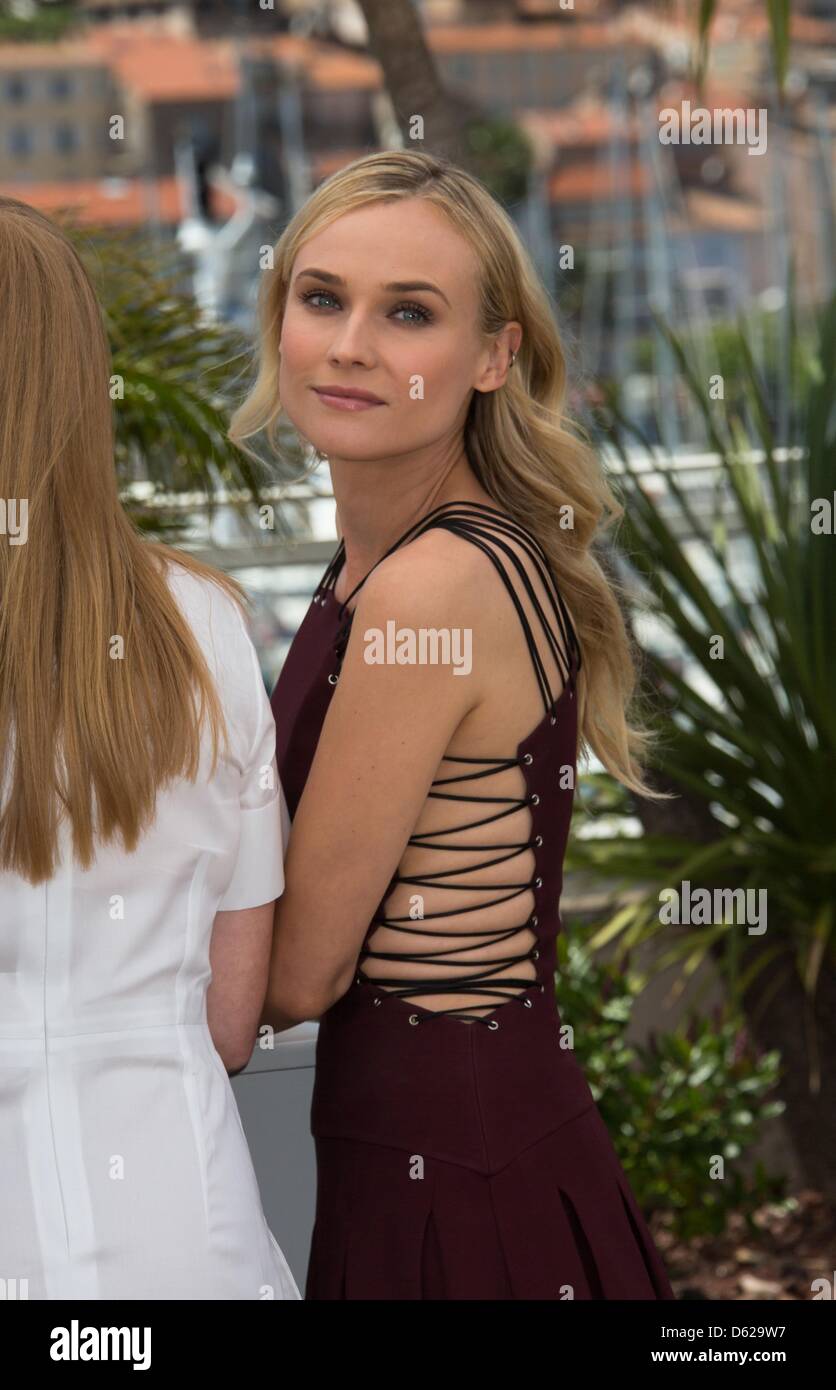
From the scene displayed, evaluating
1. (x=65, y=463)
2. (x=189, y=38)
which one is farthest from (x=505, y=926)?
(x=189, y=38)

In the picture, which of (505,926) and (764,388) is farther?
(764,388)

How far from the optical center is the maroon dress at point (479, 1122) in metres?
1.57

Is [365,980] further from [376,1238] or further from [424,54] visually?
[424,54]

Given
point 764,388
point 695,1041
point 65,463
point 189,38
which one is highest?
point 189,38

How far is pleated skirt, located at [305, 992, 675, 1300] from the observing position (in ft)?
5.16

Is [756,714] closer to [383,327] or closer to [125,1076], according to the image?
[383,327]

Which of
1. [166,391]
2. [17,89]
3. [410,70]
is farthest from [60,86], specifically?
[166,391]

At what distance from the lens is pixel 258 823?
1432mm

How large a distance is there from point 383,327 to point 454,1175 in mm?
825

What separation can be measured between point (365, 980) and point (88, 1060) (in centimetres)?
36

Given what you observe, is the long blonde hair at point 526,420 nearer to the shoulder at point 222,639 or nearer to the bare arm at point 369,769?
the bare arm at point 369,769

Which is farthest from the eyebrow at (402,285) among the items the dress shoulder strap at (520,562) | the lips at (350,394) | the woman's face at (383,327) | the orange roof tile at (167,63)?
the orange roof tile at (167,63)

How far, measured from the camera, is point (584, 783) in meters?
3.69

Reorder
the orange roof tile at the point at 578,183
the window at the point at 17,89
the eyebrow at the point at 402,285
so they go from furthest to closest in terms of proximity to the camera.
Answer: the window at the point at 17,89 < the orange roof tile at the point at 578,183 < the eyebrow at the point at 402,285
